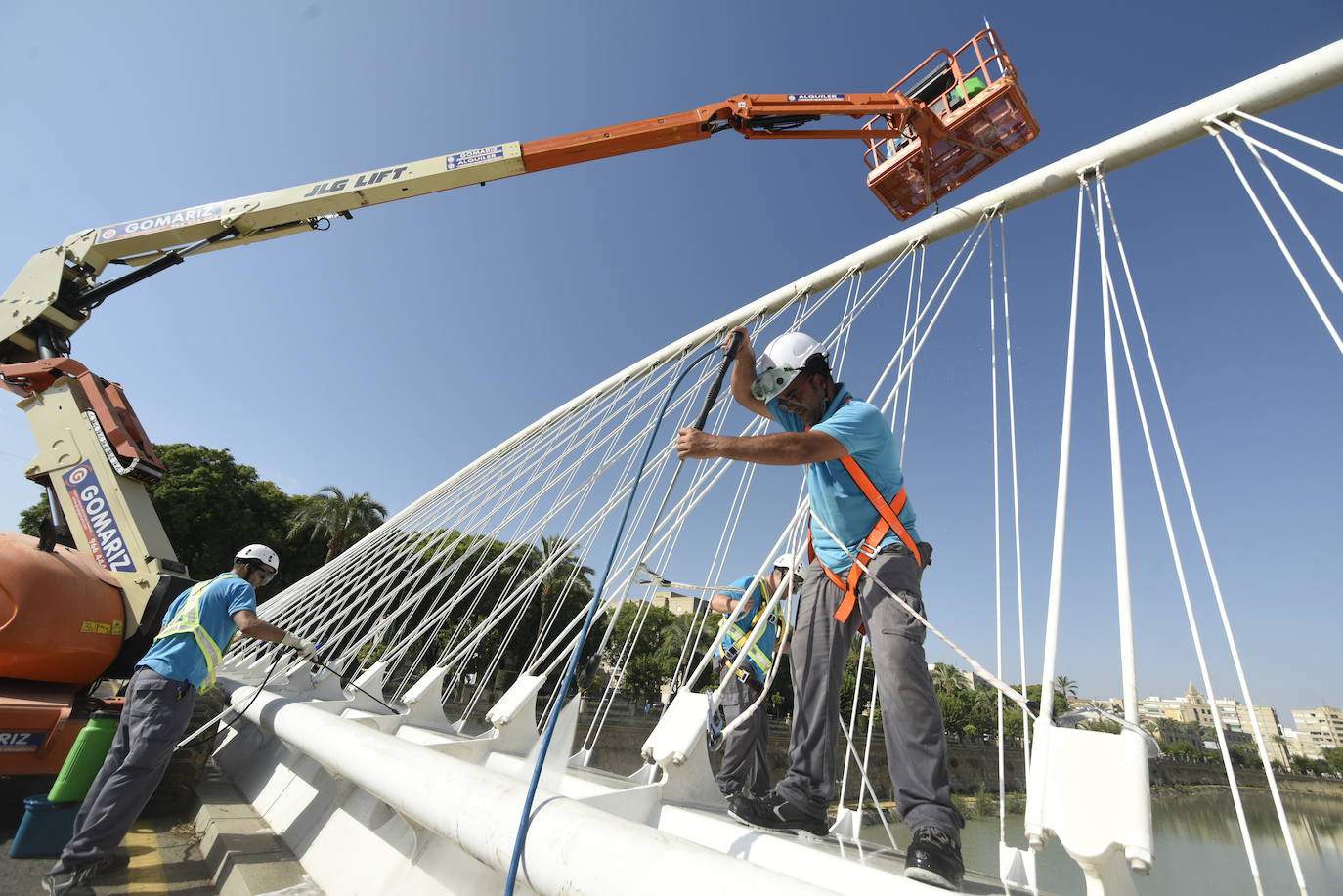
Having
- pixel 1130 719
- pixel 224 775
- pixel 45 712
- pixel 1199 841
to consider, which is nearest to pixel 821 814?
pixel 1130 719

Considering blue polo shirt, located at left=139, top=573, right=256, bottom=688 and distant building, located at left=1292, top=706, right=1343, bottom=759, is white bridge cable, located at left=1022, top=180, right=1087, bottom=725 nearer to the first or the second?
blue polo shirt, located at left=139, top=573, right=256, bottom=688

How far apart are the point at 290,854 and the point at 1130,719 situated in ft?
10.7

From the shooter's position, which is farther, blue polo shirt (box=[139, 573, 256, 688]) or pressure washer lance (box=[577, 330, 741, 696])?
blue polo shirt (box=[139, 573, 256, 688])

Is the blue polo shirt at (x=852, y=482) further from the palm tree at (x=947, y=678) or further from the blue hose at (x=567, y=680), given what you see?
the palm tree at (x=947, y=678)

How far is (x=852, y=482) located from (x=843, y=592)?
0.36 m

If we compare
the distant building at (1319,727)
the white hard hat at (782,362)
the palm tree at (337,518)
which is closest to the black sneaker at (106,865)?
the white hard hat at (782,362)

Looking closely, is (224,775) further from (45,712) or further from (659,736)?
(659,736)

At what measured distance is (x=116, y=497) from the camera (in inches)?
184

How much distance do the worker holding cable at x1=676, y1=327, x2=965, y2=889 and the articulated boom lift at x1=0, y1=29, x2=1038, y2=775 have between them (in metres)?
3.91

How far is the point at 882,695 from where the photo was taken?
5.62ft

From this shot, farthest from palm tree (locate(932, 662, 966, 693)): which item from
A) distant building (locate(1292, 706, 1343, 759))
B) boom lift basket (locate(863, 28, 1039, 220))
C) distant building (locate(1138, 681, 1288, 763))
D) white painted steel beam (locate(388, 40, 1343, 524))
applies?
distant building (locate(1292, 706, 1343, 759))

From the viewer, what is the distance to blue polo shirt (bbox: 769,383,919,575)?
1.96m

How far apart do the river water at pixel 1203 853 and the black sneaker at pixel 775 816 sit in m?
4.29

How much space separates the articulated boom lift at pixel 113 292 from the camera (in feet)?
11.6
